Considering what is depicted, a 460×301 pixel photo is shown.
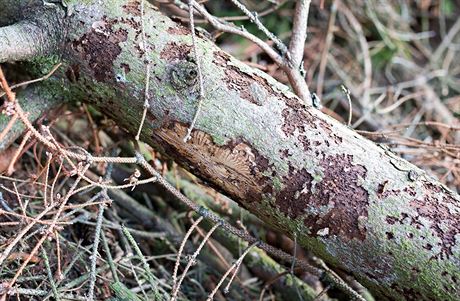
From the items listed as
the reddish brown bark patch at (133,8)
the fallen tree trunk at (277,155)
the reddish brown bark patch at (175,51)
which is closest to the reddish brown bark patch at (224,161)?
the fallen tree trunk at (277,155)

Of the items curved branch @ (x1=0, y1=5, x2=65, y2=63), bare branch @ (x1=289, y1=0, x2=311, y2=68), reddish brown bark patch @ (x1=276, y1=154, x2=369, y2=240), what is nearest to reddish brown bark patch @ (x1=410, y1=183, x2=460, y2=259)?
reddish brown bark patch @ (x1=276, y1=154, x2=369, y2=240)

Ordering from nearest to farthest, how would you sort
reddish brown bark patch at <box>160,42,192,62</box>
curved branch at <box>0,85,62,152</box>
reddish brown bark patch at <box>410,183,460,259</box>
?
reddish brown bark patch at <box>410,183,460,259</box>
reddish brown bark patch at <box>160,42,192,62</box>
curved branch at <box>0,85,62,152</box>

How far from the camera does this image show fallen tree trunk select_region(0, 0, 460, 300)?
41.8 inches

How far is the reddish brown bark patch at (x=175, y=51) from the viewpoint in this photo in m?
1.15

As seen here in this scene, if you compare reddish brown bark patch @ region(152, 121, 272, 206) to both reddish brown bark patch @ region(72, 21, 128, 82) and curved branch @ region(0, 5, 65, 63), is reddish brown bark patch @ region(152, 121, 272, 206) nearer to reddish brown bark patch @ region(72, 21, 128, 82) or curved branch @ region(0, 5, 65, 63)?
reddish brown bark patch @ region(72, 21, 128, 82)

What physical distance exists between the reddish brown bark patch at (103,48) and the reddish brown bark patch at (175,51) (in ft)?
0.27

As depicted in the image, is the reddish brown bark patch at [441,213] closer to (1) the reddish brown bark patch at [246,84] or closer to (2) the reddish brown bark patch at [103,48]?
(1) the reddish brown bark patch at [246,84]

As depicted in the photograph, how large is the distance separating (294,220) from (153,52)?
0.43m

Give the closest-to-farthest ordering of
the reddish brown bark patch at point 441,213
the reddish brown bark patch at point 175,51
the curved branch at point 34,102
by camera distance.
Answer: the reddish brown bark patch at point 441,213 → the reddish brown bark patch at point 175,51 → the curved branch at point 34,102

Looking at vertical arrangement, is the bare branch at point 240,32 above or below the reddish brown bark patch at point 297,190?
above

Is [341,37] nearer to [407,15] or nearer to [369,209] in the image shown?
[407,15]

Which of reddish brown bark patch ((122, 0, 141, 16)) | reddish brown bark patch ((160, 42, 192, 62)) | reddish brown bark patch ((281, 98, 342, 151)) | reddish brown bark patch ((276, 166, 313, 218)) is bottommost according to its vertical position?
reddish brown bark patch ((276, 166, 313, 218))

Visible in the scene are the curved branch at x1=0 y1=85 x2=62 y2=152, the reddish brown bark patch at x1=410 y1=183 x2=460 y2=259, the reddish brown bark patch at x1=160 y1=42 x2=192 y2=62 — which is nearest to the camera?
the reddish brown bark patch at x1=410 y1=183 x2=460 y2=259

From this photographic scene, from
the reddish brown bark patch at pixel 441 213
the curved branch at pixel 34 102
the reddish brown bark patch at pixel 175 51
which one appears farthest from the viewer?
the curved branch at pixel 34 102
